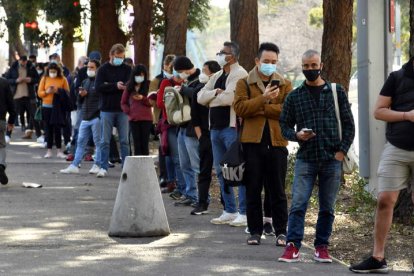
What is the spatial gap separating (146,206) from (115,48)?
22.2ft

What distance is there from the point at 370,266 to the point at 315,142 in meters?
1.19

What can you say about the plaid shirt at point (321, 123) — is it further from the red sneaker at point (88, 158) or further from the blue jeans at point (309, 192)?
the red sneaker at point (88, 158)

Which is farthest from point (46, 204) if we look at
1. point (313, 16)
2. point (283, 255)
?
point (313, 16)

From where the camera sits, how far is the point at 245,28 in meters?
20.0

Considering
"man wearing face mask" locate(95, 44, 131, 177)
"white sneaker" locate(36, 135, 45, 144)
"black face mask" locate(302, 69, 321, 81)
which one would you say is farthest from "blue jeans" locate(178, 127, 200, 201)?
"white sneaker" locate(36, 135, 45, 144)

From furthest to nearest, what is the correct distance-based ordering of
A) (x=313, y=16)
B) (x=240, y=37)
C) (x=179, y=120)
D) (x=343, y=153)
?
(x=313, y=16) < (x=240, y=37) < (x=179, y=120) < (x=343, y=153)

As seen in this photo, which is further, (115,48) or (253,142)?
(115,48)

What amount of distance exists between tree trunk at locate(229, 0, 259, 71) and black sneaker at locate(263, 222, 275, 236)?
814cm

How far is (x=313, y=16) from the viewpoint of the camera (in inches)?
2714

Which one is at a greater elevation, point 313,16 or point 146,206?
point 313,16

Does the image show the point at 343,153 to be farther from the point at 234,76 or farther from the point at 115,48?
the point at 115,48

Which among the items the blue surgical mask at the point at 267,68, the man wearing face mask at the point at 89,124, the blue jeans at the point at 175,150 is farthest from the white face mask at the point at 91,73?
the blue surgical mask at the point at 267,68

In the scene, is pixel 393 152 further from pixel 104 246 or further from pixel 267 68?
pixel 104 246

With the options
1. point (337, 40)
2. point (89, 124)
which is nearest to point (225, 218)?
point (337, 40)
